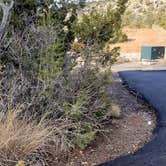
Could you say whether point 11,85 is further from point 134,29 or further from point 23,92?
point 134,29

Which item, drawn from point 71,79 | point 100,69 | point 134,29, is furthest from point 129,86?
point 134,29

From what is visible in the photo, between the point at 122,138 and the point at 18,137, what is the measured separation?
2649 millimetres

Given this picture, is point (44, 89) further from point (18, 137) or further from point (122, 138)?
point (122, 138)

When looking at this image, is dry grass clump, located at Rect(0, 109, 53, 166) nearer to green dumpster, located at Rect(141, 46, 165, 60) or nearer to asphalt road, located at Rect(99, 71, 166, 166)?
asphalt road, located at Rect(99, 71, 166, 166)

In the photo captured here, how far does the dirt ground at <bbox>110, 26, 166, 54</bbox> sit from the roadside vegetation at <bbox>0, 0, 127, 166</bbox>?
27.2 metres

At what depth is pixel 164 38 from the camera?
143ft

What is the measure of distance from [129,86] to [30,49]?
365 inches

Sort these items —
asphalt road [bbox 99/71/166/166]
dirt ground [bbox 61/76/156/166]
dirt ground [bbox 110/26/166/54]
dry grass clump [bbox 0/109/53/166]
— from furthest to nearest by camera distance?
dirt ground [bbox 110/26/166/54] < dirt ground [bbox 61/76/156/166] < asphalt road [bbox 99/71/166/166] < dry grass clump [bbox 0/109/53/166]

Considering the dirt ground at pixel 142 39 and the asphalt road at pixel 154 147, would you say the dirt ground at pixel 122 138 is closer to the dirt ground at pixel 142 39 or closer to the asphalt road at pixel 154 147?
the asphalt road at pixel 154 147

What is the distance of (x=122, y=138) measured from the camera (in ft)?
28.6

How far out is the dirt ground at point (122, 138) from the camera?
24.4 feet

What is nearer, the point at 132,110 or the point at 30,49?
the point at 30,49

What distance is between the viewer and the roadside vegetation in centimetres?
681

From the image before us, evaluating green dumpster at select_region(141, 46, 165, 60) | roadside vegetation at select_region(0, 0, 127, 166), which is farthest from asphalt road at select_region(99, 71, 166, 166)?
green dumpster at select_region(141, 46, 165, 60)
